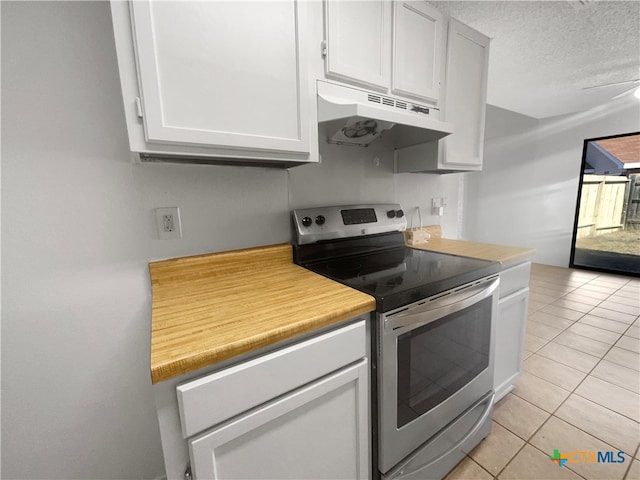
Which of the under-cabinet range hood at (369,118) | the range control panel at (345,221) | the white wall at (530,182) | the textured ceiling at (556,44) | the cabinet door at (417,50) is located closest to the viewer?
the under-cabinet range hood at (369,118)

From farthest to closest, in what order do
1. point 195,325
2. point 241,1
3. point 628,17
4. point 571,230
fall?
1. point 571,230
2. point 628,17
3. point 241,1
4. point 195,325

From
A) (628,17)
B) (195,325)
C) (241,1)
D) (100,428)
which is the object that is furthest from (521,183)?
(100,428)

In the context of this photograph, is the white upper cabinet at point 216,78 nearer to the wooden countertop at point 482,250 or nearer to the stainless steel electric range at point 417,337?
the stainless steel electric range at point 417,337

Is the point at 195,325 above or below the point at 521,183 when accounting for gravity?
below

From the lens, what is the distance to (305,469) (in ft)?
2.55

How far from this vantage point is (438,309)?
976mm

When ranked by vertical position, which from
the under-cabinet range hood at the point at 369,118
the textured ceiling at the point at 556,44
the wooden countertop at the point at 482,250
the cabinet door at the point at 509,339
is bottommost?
the cabinet door at the point at 509,339

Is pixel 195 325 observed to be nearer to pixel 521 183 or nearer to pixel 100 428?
pixel 100 428

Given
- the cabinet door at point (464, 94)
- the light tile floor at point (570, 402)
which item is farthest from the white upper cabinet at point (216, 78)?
the light tile floor at point (570, 402)

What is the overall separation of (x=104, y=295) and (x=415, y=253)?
148cm

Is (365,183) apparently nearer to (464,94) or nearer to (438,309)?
(464,94)

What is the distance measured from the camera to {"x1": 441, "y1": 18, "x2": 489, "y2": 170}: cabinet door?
1.43 metres

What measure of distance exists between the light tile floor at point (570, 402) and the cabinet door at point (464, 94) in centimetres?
150

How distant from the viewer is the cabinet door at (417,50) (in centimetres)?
120
